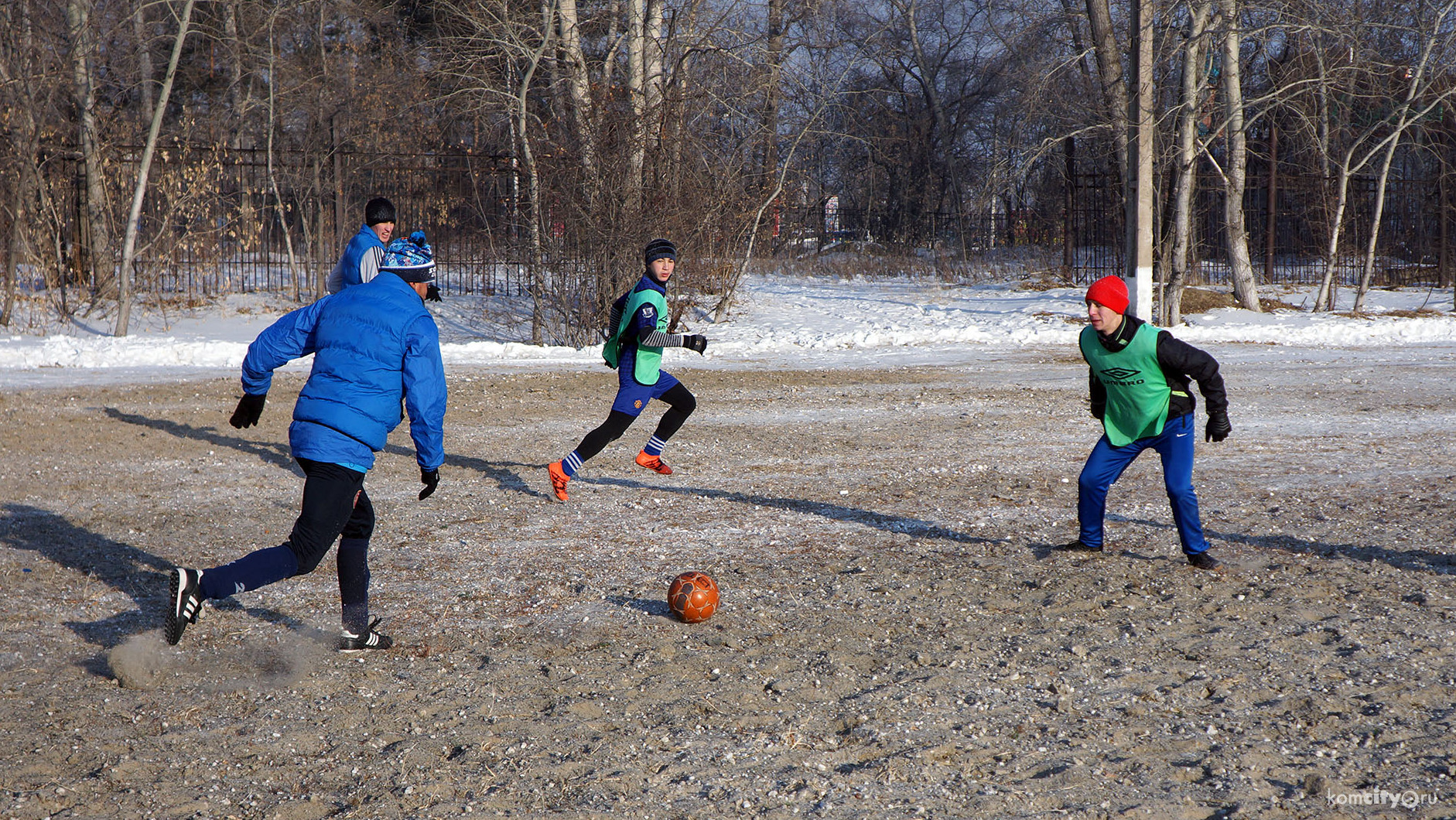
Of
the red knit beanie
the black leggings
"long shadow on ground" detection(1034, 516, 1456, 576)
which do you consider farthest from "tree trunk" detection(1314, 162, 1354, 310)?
the red knit beanie

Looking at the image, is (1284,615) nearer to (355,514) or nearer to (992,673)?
(992,673)

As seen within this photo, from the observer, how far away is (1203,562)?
573 centimetres

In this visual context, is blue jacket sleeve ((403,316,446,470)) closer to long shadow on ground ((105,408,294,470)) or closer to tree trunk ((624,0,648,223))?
long shadow on ground ((105,408,294,470))

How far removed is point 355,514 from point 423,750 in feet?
4.26

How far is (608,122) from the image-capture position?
51.1 feet

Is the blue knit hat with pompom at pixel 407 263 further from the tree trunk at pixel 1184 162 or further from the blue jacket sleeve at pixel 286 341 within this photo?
the tree trunk at pixel 1184 162

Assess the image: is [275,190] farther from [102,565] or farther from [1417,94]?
[1417,94]

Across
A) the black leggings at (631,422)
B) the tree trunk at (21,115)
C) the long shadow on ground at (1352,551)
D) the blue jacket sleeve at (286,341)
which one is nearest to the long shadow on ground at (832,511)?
the black leggings at (631,422)

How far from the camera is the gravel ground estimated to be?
3.43m

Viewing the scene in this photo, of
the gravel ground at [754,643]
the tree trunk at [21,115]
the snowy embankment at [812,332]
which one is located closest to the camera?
the gravel ground at [754,643]

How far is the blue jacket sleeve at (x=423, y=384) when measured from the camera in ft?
14.2

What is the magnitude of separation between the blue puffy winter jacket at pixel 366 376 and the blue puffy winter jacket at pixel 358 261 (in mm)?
2969

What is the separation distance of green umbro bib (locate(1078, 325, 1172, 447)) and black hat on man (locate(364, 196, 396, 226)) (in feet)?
17.0

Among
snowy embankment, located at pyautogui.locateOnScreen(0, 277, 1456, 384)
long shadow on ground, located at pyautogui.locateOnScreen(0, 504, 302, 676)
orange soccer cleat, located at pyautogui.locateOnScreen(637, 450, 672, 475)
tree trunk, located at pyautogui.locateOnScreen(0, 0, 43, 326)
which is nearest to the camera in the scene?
long shadow on ground, located at pyautogui.locateOnScreen(0, 504, 302, 676)
